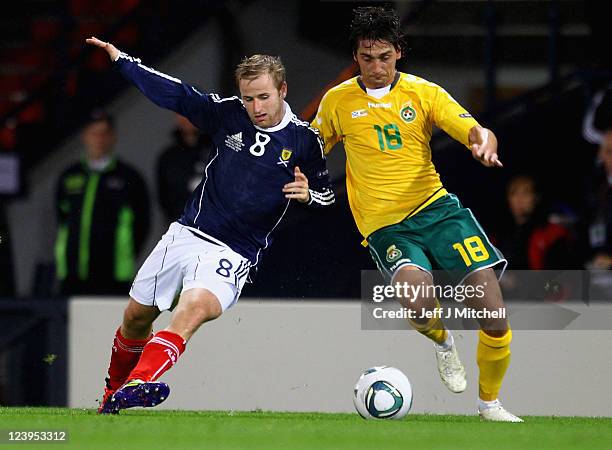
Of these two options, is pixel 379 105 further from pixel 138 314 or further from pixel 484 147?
pixel 138 314

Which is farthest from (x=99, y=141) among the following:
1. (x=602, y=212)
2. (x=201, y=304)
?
(x=602, y=212)

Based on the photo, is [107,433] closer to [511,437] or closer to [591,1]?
[511,437]

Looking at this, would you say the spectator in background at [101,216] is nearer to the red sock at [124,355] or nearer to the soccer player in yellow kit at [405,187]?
the red sock at [124,355]

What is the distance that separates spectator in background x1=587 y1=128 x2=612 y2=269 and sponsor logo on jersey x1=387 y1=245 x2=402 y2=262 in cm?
174

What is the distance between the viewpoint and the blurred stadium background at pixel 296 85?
33.1 feet

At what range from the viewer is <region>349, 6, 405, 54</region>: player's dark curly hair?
7746mm

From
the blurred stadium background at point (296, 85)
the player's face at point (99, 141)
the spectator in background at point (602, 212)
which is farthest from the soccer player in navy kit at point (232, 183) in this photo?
the player's face at point (99, 141)

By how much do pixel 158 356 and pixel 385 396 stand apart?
123 cm

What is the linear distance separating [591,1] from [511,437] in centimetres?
463

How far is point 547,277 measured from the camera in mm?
9156

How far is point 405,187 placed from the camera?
26.1 feet

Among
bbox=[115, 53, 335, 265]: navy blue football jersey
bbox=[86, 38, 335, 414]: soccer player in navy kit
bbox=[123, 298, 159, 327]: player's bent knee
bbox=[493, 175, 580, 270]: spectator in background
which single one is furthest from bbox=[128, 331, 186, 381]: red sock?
bbox=[493, 175, 580, 270]: spectator in background

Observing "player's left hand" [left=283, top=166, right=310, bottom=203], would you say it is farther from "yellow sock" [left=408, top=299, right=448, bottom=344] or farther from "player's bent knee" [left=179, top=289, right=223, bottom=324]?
"yellow sock" [left=408, top=299, right=448, bottom=344]

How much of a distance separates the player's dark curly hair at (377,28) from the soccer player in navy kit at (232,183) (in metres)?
0.50
